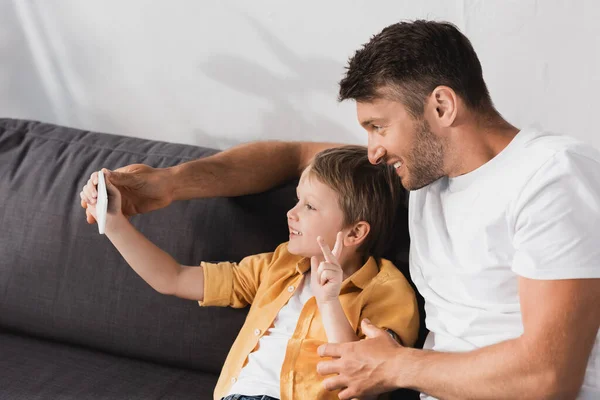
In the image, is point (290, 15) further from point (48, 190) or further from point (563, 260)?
point (563, 260)

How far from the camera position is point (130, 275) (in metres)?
1.94

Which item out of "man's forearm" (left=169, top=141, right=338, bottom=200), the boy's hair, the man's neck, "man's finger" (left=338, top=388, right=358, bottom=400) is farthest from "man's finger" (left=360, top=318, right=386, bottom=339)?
"man's forearm" (left=169, top=141, right=338, bottom=200)

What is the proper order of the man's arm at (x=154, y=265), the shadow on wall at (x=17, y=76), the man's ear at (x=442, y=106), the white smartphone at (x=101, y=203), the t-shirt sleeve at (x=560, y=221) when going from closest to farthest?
the t-shirt sleeve at (x=560, y=221)
the man's ear at (x=442, y=106)
the white smartphone at (x=101, y=203)
the man's arm at (x=154, y=265)
the shadow on wall at (x=17, y=76)

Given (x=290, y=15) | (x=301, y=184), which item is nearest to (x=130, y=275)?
(x=301, y=184)

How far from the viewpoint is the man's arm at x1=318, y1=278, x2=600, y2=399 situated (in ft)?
4.30

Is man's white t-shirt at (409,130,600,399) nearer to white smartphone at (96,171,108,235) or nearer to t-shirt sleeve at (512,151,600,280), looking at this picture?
t-shirt sleeve at (512,151,600,280)

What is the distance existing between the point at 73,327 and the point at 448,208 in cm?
99

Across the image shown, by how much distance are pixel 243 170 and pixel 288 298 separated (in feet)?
1.10

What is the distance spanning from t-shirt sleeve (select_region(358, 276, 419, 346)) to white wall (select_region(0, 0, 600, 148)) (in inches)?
23.0

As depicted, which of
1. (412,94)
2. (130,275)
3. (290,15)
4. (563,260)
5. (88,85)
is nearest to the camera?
(563,260)

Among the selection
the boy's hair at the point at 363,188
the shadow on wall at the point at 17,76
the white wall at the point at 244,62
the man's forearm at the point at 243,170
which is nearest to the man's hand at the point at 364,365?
the boy's hair at the point at 363,188

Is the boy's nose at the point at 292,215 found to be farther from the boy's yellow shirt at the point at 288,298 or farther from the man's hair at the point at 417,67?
the man's hair at the point at 417,67

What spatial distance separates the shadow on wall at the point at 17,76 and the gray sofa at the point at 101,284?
428mm

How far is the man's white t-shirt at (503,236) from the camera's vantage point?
1.32 meters
